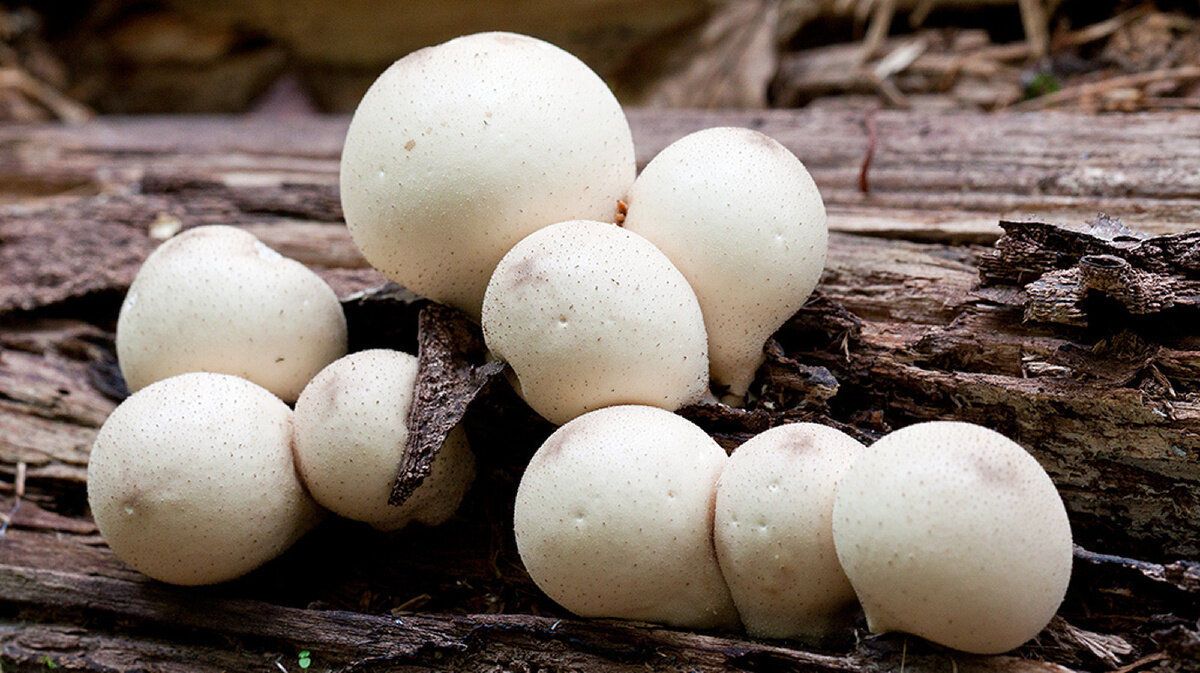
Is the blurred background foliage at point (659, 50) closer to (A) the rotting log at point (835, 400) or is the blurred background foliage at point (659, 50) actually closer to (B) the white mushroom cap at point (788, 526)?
(A) the rotting log at point (835, 400)

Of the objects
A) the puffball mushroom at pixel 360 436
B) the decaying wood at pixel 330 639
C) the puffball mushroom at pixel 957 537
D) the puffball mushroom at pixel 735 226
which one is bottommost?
the decaying wood at pixel 330 639

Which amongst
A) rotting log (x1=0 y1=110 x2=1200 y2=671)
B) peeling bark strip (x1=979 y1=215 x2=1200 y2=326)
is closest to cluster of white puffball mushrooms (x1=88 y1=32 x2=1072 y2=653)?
rotting log (x1=0 y1=110 x2=1200 y2=671)

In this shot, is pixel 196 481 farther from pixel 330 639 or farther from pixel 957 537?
pixel 957 537

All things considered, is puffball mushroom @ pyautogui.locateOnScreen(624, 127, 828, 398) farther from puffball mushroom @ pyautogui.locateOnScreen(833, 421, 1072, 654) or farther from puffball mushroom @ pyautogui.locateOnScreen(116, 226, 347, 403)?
puffball mushroom @ pyautogui.locateOnScreen(116, 226, 347, 403)

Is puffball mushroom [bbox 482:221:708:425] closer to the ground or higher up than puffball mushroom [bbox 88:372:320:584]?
higher up

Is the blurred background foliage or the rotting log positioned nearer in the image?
the rotting log

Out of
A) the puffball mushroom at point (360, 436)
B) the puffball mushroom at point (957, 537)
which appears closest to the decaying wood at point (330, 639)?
the puffball mushroom at point (957, 537)

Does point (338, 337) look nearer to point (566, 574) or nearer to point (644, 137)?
point (566, 574)
